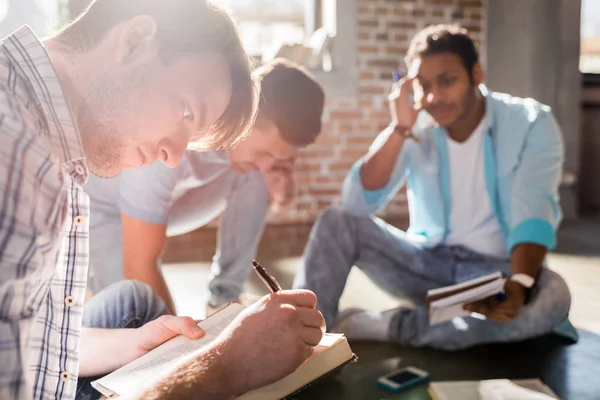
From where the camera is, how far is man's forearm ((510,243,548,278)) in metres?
1.60

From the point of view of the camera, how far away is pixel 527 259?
160cm

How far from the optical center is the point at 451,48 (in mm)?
1892

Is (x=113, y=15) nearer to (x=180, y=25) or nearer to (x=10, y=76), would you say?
(x=180, y=25)

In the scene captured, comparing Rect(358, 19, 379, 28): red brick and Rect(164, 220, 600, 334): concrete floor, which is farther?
Rect(358, 19, 379, 28): red brick

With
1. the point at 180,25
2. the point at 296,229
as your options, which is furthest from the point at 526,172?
the point at 296,229

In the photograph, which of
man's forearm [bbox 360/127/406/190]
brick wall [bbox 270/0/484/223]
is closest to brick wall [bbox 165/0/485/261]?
brick wall [bbox 270/0/484/223]

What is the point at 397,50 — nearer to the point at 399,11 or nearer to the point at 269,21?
the point at 399,11

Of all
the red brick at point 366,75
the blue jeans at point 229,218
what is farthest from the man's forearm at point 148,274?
the red brick at point 366,75

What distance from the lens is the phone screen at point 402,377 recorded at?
4.81 ft

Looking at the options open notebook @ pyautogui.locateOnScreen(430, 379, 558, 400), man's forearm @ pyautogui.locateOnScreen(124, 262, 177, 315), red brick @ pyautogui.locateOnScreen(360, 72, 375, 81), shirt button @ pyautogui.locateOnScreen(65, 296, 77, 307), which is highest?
red brick @ pyautogui.locateOnScreen(360, 72, 375, 81)

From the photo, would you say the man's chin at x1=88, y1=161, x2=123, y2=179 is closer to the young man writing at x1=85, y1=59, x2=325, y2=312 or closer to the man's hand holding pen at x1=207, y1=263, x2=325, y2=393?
the man's hand holding pen at x1=207, y1=263, x2=325, y2=393

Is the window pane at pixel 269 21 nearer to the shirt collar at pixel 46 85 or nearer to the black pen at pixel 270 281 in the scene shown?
the black pen at pixel 270 281

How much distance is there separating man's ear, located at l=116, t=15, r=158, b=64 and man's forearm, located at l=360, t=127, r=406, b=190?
→ 1.19m

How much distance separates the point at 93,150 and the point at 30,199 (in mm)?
227
